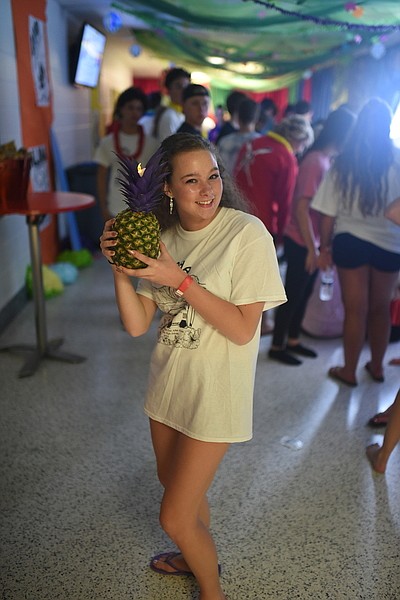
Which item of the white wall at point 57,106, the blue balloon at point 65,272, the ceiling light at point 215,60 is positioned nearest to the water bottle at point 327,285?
the white wall at point 57,106

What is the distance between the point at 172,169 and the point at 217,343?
0.48 metres

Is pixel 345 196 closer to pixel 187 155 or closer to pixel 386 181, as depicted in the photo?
pixel 386 181

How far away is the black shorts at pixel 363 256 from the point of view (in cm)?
289

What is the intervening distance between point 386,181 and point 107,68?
732 centimetres

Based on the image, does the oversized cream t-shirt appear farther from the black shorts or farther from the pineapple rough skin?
the black shorts

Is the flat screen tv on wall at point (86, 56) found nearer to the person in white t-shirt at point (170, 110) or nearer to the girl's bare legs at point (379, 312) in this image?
the person in white t-shirt at point (170, 110)

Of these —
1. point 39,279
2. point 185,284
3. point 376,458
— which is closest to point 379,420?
point 376,458

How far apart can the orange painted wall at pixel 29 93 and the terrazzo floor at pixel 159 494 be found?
2.18 m

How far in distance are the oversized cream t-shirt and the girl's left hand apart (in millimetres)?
112

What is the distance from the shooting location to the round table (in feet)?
10.3

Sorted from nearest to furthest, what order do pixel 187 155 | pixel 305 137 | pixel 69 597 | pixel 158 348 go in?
pixel 187 155, pixel 158 348, pixel 69 597, pixel 305 137

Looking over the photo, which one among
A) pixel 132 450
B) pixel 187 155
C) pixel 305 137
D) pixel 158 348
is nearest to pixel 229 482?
pixel 132 450

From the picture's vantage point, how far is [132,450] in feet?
8.30

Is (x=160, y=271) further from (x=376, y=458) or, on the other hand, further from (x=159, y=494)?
(x=376, y=458)
